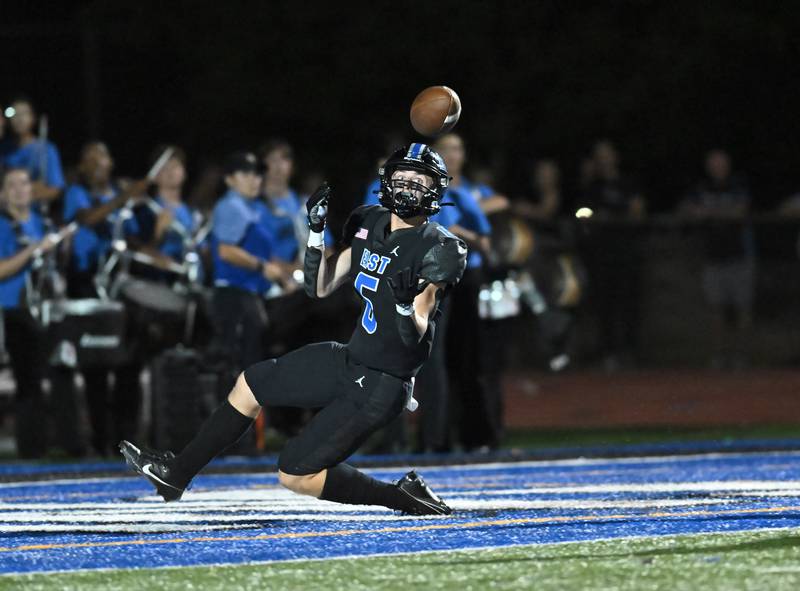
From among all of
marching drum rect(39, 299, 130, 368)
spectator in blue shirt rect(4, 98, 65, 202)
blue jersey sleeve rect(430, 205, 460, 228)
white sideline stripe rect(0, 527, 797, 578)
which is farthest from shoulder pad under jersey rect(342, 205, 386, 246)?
spectator in blue shirt rect(4, 98, 65, 202)

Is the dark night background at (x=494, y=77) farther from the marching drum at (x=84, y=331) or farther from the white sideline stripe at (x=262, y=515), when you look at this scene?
the white sideline stripe at (x=262, y=515)

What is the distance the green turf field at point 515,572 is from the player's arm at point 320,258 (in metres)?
1.61

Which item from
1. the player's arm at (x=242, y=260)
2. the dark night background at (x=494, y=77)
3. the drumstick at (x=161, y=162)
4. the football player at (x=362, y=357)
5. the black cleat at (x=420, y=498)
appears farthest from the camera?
the dark night background at (x=494, y=77)

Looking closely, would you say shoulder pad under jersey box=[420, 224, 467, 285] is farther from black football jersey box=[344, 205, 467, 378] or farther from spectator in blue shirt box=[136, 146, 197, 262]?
spectator in blue shirt box=[136, 146, 197, 262]

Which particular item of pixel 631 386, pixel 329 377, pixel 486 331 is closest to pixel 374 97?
pixel 631 386

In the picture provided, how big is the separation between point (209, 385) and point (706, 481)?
3598 mm

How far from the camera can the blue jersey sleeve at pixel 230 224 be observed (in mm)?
12984

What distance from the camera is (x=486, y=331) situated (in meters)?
13.7

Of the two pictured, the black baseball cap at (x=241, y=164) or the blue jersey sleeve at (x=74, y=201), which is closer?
the black baseball cap at (x=241, y=164)

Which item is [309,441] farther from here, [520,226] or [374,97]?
[374,97]

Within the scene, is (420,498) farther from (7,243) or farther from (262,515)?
(7,243)

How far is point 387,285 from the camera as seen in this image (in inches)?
351

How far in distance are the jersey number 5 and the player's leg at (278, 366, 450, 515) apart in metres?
0.18

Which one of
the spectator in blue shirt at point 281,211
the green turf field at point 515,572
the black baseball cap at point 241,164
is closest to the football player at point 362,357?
the green turf field at point 515,572
